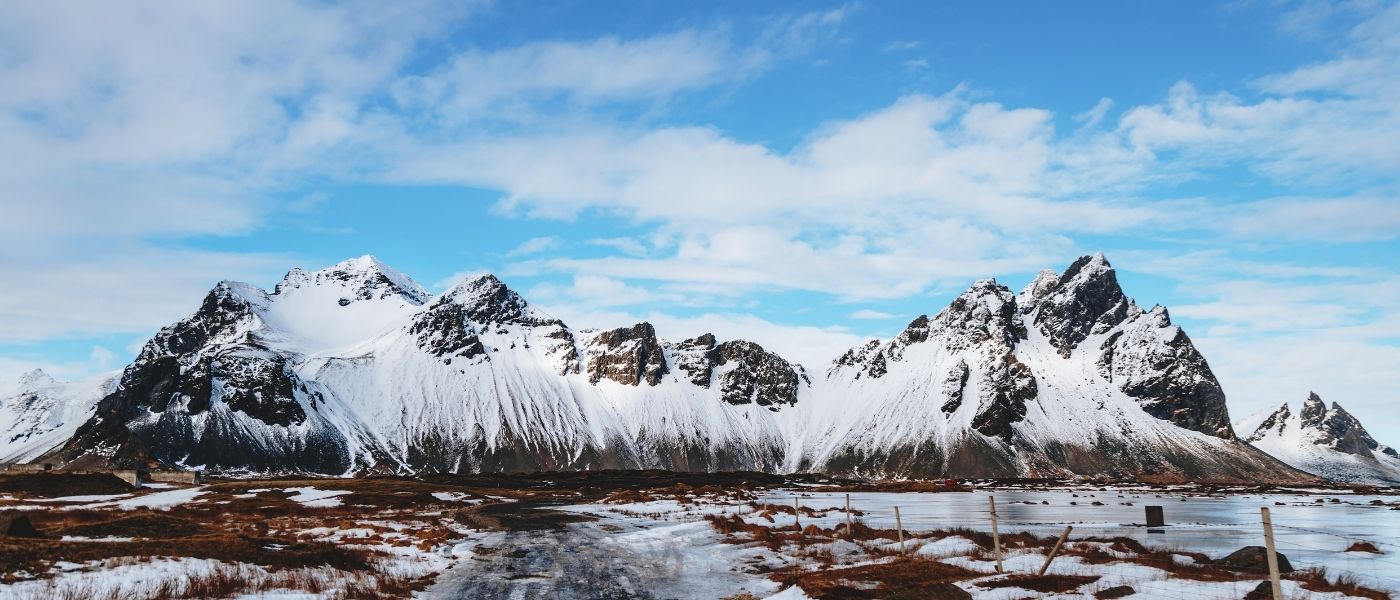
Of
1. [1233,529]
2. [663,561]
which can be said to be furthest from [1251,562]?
[1233,529]

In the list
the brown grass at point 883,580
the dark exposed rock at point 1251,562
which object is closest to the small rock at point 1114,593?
the brown grass at point 883,580

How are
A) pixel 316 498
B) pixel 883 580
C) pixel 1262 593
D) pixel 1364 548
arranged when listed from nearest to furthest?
1. pixel 1262 593
2. pixel 883 580
3. pixel 1364 548
4. pixel 316 498

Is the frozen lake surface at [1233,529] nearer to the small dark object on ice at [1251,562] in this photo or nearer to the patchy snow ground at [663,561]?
the patchy snow ground at [663,561]

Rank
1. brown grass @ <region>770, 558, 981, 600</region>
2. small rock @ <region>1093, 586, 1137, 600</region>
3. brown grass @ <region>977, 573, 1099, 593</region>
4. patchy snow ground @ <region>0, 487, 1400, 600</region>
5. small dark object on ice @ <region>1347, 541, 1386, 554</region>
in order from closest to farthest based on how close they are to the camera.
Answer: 1. small rock @ <region>1093, 586, 1137, 600</region>
2. brown grass @ <region>770, 558, 981, 600</region>
3. brown grass @ <region>977, 573, 1099, 593</region>
4. patchy snow ground @ <region>0, 487, 1400, 600</region>
5. small dark object on ice @ <region>1347, 541, 1386, 554</region>

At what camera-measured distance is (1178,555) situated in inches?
1345

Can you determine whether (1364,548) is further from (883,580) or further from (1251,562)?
(883,580)

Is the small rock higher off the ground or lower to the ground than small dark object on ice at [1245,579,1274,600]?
lower

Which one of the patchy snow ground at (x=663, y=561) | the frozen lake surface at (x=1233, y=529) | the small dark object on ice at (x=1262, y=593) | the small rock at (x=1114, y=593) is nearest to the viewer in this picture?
the small dark object on ice at (x=1262, y=593)

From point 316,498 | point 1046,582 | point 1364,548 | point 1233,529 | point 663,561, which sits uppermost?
point 1046,582

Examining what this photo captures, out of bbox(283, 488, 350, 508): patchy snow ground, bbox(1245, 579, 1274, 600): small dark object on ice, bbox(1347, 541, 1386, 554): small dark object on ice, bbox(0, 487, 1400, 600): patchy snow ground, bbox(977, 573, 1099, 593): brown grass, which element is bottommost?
bbox(283, 488, 350, 508): patchy snow ground

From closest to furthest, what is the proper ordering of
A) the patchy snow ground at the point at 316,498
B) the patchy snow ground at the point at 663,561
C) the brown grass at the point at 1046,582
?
the brown grass at the point at 1046,582 < the patchy snow ground at the point at 663,561 < the patchy snow ground at the point at 316,498

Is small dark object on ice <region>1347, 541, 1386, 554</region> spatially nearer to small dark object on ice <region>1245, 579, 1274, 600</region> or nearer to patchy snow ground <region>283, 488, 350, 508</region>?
small dark object on ice <region>1245, 579, 1274, 600</region>

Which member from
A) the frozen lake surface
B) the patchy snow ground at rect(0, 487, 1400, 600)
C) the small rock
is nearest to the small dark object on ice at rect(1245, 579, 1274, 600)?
the patchy snow ground at rect(0, 487, 1400, 600)

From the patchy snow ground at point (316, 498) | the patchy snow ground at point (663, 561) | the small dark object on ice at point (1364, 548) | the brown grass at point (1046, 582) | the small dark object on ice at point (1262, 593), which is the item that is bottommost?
the patchy snow ground at point (316, 498)
